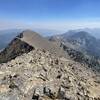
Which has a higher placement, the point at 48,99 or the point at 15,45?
the point at 48,99

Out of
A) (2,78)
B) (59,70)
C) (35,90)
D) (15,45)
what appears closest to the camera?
(35,90)

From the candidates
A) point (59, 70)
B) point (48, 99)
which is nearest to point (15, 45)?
point (59, 70)

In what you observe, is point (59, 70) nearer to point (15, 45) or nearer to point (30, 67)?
point (30, 67)

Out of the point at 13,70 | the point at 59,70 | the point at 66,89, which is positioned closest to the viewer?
the point at 66,89

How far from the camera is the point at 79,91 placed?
4309cm

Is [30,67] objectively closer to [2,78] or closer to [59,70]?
[59,70]

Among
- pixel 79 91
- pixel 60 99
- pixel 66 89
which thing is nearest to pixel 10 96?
pixel 60 99

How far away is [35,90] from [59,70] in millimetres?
22728

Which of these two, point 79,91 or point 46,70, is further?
point 46,70

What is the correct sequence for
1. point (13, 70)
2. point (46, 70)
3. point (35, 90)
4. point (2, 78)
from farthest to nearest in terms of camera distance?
point (46, 70) < point (13, 70) < point (2, 78) < point (35, 90)

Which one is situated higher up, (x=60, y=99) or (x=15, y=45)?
(x=60, y=99)

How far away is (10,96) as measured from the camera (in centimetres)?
3519

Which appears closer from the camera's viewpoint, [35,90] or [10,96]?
[10,96]

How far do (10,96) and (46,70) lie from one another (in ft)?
70.1
